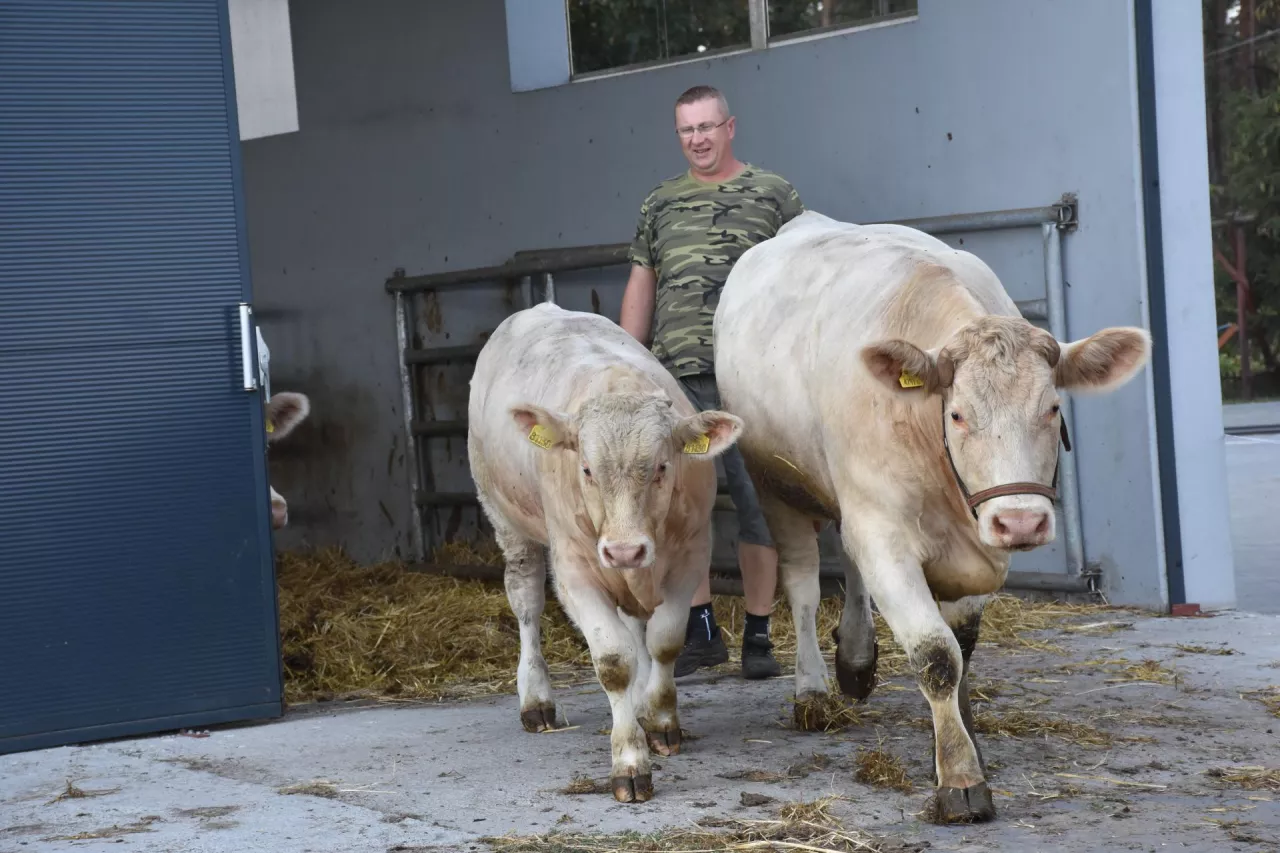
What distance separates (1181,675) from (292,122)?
6446mm

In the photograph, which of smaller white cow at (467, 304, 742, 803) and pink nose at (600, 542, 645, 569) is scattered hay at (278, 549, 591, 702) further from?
pink nose at (600, 542, 645, 569)

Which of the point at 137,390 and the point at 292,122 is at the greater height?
the point at 292,122

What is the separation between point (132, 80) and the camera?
210 inches

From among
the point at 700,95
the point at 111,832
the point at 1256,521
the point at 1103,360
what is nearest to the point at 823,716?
the point at 1103,360

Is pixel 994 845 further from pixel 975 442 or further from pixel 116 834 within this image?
pixel 116 834

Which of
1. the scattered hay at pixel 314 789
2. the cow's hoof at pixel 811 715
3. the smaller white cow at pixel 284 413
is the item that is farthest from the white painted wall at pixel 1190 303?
the scattered hay at pixel 314 789

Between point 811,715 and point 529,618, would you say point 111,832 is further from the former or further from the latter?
point 811,715

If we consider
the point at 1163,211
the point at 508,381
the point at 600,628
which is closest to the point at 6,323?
the point at 508,381

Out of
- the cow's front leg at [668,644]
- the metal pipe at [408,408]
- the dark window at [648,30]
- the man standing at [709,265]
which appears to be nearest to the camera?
the cow's front leg at [668,644]

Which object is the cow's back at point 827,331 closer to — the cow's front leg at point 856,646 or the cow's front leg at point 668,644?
the cow's front leg at point 856,646

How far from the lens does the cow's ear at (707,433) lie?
432cm

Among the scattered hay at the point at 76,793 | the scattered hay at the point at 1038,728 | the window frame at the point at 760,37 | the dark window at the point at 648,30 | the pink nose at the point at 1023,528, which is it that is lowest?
the scattered hay at the point at 1038,728

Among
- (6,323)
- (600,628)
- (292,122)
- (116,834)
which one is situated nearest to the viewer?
(116,834)

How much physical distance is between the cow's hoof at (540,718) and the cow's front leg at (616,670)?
688 mm
